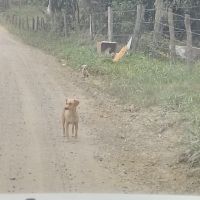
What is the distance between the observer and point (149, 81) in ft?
41.2

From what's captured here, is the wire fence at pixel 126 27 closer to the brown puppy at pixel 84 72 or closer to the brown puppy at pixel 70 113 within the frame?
the brown puppy at pixel 84 72

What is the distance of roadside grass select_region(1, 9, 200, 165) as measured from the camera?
9.40 m

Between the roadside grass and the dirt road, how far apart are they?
0.98 feet

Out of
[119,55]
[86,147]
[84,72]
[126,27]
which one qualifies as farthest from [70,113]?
[126,27]

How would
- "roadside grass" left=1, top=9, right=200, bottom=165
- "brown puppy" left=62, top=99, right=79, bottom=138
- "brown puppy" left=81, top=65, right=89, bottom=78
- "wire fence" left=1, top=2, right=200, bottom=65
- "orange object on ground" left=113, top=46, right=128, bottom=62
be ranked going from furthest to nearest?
"wire fence" left=1, top=2, right=200, bottom=65 → "orange object on ground" left=113, top=46, right=128, bottom=62 → "brown puppy" left=81, top=65, right=89, bottom=78 → "roadside grass" left=1, top=9, right=200, bottom=165 → "brown puppy" left=62, top=99, right=79, bottom=138

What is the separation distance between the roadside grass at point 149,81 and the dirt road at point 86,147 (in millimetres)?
297

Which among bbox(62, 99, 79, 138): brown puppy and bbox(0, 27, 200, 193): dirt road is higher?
bbox(62, 99, 79, 138): brown puppy

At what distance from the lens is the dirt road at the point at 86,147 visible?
21.1 ft

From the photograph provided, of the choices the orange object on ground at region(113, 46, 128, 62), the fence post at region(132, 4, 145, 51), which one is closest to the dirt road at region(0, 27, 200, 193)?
the orange object on ground at region(113, 46, 128, 62)

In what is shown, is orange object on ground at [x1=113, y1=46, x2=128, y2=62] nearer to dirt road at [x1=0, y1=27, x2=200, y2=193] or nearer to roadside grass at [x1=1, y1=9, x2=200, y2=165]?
roadside grass at [x1=1, y1=9, x2=200, y2=165]

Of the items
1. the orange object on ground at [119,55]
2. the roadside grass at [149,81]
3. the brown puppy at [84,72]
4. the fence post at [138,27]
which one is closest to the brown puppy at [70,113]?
the roadside grass at [149,81]

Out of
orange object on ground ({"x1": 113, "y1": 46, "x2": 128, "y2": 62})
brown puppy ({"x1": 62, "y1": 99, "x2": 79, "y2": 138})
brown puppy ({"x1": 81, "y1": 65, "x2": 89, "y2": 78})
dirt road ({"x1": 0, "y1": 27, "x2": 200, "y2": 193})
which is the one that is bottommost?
brown puppy ({"x1": 81, "y1": 65, "x2": 89, "y2": 78})

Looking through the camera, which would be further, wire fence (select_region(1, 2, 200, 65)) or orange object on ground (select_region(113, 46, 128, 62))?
wire fence (select_region(1, 2, 200, 65))

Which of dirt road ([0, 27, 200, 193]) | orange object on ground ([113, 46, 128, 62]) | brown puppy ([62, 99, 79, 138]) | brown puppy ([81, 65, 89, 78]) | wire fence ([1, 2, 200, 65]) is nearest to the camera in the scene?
dirt road ([0, 27, 200, 193])
